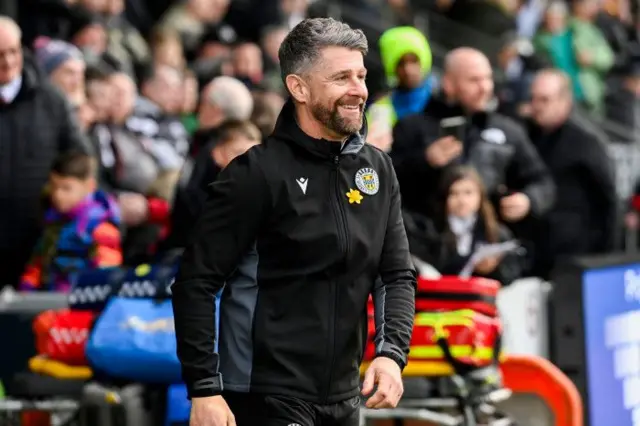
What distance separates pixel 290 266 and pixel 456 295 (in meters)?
2.37

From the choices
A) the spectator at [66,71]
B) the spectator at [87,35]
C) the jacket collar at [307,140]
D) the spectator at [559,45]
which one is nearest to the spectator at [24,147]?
the spectator at [66,71]

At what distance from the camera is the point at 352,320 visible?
189 inches

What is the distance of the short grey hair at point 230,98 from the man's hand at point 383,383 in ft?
13.6

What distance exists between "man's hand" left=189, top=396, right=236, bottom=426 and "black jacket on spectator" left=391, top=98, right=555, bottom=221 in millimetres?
4122

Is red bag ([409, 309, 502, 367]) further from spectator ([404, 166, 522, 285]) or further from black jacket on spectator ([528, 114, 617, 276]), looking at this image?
black jacket on spectator ([528, 114, 617, 276])

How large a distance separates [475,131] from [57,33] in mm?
4063

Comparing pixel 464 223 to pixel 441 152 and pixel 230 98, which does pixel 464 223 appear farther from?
pixel 230 98

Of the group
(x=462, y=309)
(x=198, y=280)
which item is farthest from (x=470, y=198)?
(x=198, y=280)

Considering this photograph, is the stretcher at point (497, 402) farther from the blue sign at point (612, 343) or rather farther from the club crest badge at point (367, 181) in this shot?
the club crest badge at point (367, 181)

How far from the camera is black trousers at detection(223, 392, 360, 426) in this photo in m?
4.75

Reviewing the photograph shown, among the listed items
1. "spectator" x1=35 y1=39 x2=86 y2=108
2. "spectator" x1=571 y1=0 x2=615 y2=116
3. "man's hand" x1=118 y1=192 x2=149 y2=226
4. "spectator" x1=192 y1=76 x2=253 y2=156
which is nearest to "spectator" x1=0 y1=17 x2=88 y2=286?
"man's hand" x1=118 y1=192 x2=149 y2=226

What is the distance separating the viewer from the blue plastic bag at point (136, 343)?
6781 millimetres

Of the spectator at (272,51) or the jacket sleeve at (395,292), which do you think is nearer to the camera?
the jacket sleeve at (395,292)

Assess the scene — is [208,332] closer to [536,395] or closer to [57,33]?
[536,395]
